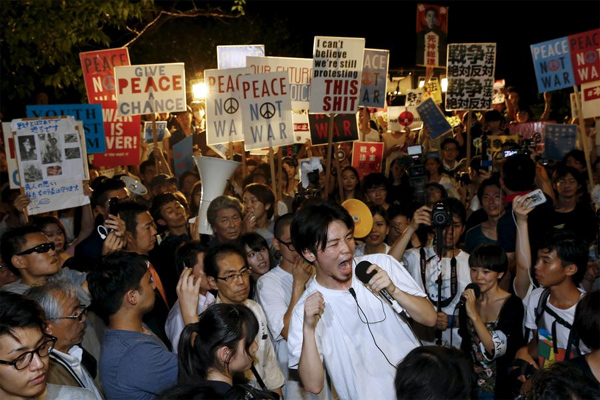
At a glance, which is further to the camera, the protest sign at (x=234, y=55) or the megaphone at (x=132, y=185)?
the protest sign at (x=234, y=55)

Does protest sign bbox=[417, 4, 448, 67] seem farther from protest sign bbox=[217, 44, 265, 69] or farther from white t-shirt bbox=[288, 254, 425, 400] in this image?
white t-shirt bbox=[288, 254, 425, 400]

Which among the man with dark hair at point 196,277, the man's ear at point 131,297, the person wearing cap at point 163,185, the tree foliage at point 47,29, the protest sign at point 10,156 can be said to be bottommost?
the man with dark hair at point 196,277

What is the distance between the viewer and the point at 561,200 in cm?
717

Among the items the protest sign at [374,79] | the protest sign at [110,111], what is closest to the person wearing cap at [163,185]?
the protest sign at [110,111]

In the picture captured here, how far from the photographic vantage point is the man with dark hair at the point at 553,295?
459 centimetres

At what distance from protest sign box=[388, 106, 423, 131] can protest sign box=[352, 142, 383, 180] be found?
360 centimetres

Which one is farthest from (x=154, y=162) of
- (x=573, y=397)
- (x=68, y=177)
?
(x=573, y=397)

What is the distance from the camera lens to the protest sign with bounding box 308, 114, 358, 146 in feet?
35.6

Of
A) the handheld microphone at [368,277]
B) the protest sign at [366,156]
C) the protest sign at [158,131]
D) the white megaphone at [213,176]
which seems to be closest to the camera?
the handheld microphone at [368,277]

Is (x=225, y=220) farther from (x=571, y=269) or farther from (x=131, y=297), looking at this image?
(x=571, y=269)

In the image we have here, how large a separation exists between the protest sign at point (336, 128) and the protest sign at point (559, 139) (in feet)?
9.07

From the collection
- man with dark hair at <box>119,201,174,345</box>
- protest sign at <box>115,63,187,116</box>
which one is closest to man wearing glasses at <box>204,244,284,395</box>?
man with dark hair at <box>119,201,174,345</box>

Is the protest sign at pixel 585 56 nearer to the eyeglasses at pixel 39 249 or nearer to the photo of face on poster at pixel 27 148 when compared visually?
the photo of face on poster at pixel 27 148

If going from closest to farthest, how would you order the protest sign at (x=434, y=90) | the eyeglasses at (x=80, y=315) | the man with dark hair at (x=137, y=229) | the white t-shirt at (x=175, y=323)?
the eyeglasses at (x=80, y=315) < the white t-shirt at (x=175, y=323) < the man with dark hair at (x=137, y=229) < the protest sign at (x=434, y=90)
